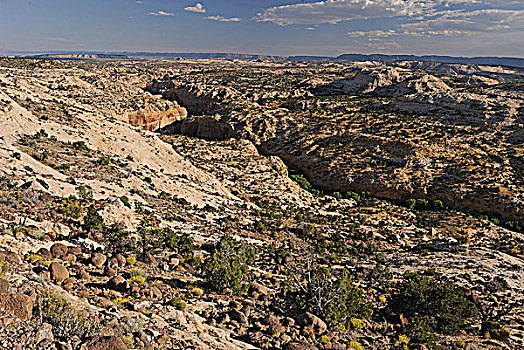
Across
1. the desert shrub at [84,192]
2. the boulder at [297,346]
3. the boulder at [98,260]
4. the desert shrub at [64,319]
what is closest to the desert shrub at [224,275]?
the boulder at [297,346]

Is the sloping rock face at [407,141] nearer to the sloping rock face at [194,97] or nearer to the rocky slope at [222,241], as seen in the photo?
the rocky slope at [222,241]

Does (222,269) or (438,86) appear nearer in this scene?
(222,269)

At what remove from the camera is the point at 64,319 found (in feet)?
19.5

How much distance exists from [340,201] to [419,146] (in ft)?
48.4

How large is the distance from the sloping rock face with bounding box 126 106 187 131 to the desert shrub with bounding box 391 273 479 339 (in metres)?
55.7

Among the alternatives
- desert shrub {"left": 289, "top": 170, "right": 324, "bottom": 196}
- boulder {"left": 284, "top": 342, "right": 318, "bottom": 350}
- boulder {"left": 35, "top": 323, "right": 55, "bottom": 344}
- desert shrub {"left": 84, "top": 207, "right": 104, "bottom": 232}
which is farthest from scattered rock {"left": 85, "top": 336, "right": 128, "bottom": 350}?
desert shrub {"left": 289, "top": 170, "right": 324, "bottom": 196}

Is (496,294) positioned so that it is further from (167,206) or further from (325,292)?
(167,206)

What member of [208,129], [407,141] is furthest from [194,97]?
[407,141]

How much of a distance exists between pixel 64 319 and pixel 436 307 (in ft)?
38.8

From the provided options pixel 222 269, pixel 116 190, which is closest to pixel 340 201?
pixel 116 190

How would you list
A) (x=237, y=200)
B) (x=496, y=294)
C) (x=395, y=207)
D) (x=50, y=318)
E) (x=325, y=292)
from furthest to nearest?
(x=395, y=207), (x=237, y=200), (x=496, y=294), (x=325, y=292), (x=50, y=318)

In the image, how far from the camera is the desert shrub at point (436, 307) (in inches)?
447

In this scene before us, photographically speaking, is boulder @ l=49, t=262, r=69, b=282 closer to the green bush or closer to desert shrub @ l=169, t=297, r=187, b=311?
the green bush

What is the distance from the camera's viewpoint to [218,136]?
54438 millimetres
